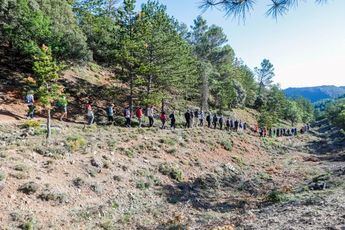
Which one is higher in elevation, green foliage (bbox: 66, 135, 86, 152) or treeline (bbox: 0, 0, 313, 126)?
treeline (bbox: 0, 0, 313, 126)

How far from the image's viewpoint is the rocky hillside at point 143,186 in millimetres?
13438

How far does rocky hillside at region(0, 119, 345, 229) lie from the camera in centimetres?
1344

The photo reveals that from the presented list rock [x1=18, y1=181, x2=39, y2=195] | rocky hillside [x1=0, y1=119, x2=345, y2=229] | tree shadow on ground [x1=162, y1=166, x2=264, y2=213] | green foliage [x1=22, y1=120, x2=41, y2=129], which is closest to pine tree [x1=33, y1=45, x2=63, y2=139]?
rocky hillside [x1=0, y1=119, x2=345, y2=229]

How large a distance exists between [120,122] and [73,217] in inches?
714

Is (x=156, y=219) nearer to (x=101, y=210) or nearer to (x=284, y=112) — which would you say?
(x=101, y=210)

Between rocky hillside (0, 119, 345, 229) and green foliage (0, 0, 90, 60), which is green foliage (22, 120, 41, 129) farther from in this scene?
green foliage (0, 0, 90, 60)

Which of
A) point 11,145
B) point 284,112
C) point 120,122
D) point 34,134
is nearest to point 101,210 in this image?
point 11,145

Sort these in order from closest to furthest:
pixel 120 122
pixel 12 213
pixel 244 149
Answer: pixel 12 213
pixel 120 122
pixel 244 149

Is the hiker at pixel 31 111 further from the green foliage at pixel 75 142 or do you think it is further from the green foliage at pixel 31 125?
the green foliage at pixel 75 142

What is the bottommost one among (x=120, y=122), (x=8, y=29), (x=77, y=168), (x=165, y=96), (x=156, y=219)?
(x=156, y=219)

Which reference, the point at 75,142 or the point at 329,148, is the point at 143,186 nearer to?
the point at 75,142

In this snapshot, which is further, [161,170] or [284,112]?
[284,112]

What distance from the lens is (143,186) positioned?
19.0 metres

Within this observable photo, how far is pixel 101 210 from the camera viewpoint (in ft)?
50.5
